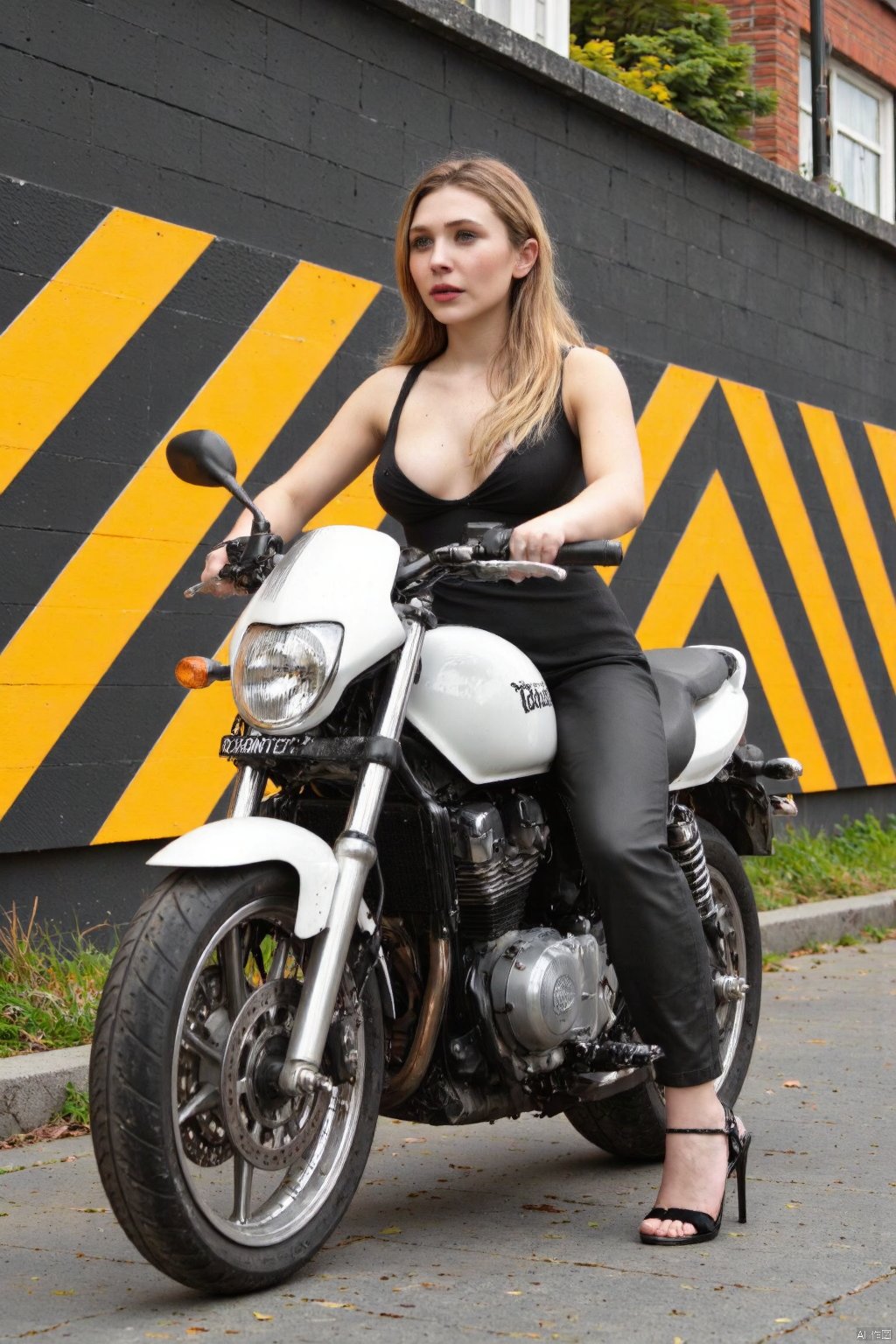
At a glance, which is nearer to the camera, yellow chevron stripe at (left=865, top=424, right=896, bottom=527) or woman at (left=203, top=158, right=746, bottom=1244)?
woman at (left=203, top=158, right=746, bottom=1244)

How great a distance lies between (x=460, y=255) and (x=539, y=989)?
1.57 meters

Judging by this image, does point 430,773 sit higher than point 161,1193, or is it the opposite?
point 430,773

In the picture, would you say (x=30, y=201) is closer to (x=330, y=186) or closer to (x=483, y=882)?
(x=330, y=186)

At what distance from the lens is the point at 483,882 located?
3.64m

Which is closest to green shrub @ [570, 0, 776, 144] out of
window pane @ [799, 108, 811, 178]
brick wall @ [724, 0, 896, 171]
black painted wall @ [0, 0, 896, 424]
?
brick wall @ [724, 0, 896, 171]

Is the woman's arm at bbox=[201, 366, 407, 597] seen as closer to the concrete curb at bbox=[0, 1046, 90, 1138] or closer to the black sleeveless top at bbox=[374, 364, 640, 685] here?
the black sleeveless top at bbox=[374, 364, 640, 685]

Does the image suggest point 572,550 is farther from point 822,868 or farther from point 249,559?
point 822,868

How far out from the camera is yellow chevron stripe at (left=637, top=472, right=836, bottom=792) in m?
9.59

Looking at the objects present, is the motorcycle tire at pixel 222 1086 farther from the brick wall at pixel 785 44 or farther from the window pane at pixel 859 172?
the window pane at pixel 859 172

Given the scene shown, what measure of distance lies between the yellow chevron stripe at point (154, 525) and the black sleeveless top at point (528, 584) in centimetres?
235

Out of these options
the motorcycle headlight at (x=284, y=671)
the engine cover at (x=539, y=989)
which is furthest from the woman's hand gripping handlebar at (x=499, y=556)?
the engine cover at (x=539, y=989)

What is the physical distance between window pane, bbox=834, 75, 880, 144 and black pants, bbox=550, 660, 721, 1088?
522 inches

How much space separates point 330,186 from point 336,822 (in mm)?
4392

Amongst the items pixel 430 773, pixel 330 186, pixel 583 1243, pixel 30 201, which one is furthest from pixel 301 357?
pixel 583 1243
